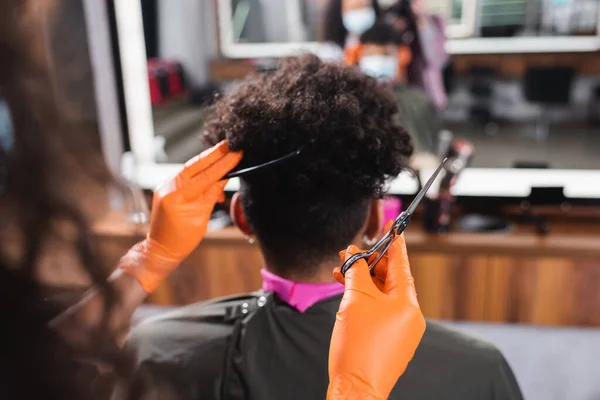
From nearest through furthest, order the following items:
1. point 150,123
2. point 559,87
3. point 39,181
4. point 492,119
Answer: point 39,181
point 559,87
point 492,119
point 150,123

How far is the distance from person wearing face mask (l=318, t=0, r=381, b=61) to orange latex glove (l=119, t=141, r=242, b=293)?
1500mm

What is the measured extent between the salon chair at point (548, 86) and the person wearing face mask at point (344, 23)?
0.79m

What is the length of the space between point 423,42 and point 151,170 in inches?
59.0

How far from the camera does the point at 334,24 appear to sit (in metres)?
2.49

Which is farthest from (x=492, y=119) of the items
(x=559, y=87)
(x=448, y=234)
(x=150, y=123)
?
(x=150, y=123)

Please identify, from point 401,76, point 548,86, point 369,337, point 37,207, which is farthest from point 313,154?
point 548,86

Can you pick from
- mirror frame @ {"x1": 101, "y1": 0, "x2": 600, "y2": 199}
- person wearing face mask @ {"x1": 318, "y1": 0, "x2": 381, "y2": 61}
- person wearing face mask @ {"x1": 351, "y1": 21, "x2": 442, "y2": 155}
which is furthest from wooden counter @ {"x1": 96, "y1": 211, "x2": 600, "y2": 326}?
person wearing face mask @ {"x1": 318, "y1": 0, "x2": 381, "y2": 61}

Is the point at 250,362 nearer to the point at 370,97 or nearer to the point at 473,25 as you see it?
the point at 370,97

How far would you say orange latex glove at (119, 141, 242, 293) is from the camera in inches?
40.4

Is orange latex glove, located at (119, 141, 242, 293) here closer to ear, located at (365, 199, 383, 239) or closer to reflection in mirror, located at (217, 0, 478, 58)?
ear, located at (365, 199, 383, 239)

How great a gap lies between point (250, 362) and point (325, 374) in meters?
0.15

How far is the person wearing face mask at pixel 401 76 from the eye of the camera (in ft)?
8.07

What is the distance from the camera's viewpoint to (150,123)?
2.79m

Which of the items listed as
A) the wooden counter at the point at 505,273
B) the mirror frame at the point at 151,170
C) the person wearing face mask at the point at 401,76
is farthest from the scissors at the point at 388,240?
the person wearing face mask at the point at 401,76
